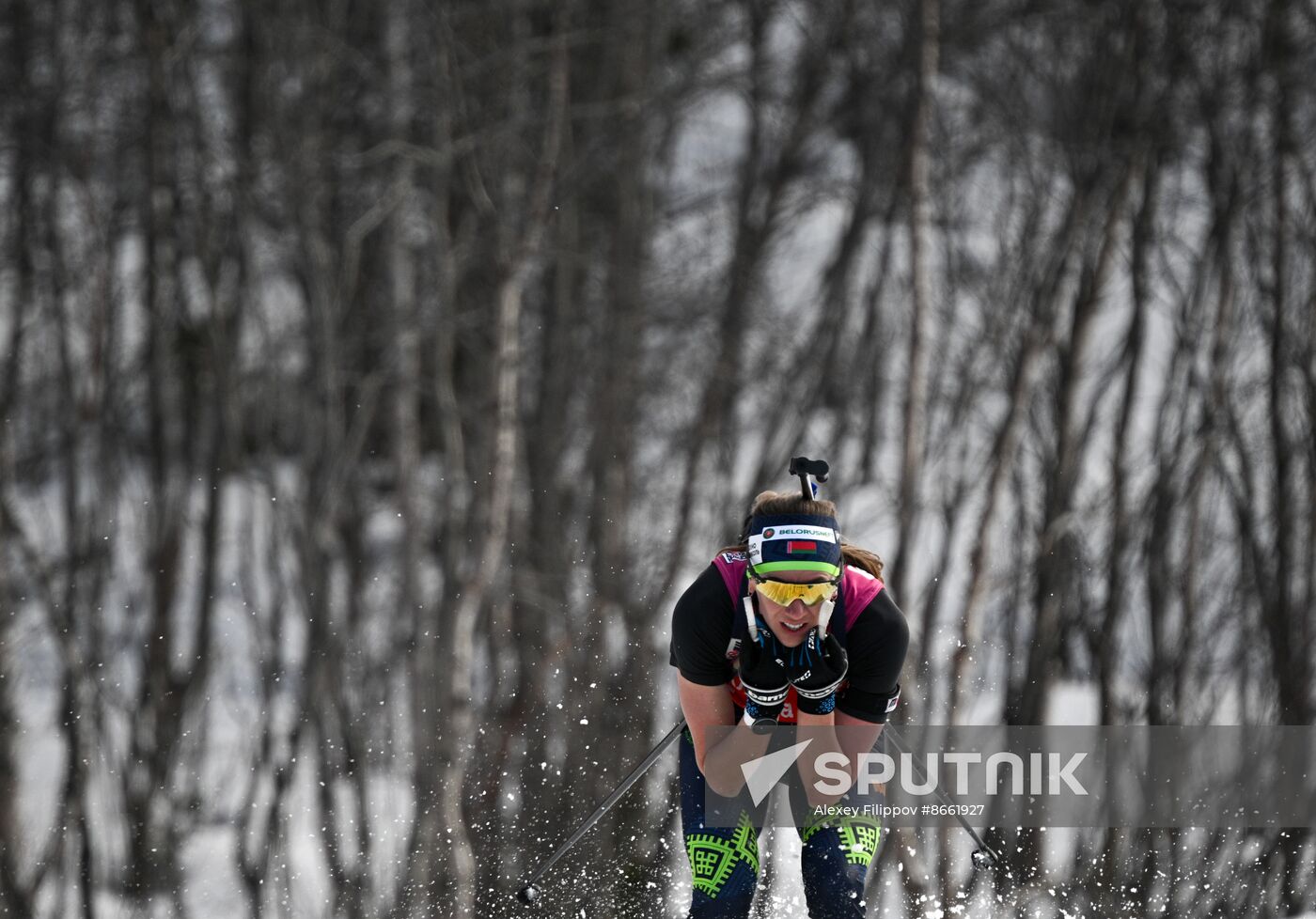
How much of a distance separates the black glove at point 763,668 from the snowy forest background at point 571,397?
6.18m

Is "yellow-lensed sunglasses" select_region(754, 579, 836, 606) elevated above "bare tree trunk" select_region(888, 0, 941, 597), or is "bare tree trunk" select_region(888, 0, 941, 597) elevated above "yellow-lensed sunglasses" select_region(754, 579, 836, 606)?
"bare tree trunk" select_region(888, 0, 941, 597)

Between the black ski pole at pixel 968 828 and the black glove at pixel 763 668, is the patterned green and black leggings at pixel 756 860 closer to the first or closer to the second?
the black ski pole at pixel 968 828

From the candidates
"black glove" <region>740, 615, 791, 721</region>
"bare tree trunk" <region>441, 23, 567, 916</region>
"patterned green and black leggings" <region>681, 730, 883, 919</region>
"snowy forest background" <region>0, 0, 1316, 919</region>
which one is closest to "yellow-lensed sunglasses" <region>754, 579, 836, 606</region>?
"black glove" <region>740, 615, 791, 721</region>

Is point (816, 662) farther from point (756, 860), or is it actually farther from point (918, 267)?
point (918, 267)

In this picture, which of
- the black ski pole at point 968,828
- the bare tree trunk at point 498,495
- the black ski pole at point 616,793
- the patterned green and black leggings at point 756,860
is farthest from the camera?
the bare tree trunk at point 498,495

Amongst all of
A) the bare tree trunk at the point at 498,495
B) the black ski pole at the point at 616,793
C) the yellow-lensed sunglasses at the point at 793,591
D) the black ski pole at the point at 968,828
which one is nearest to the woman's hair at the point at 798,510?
the yellow-lensed sunglasses at the point at 793,591

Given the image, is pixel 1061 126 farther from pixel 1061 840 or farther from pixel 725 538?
pixel 1061 840

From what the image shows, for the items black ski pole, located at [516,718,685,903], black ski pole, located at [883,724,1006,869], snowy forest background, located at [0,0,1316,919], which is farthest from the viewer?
snowy forest background, located at [0,0,1316,919]

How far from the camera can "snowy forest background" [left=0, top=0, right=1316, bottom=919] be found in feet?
33.5

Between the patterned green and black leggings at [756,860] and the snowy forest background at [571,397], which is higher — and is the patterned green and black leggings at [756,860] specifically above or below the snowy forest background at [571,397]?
below

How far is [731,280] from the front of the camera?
38.2 ft

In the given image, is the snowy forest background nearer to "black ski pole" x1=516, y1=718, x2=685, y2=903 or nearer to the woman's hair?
"black ski pole" x1=516, y1=718, x2=685, y2=903

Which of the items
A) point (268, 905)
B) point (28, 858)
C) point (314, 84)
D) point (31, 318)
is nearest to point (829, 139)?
point (314, 84)

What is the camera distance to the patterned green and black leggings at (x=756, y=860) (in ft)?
11.9
